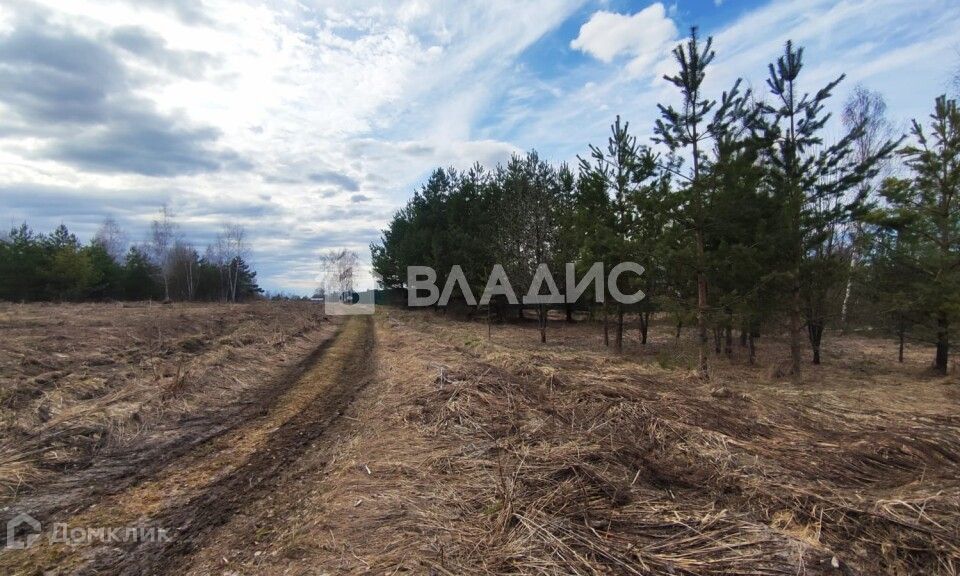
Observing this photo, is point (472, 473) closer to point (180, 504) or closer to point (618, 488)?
point (618, 488)

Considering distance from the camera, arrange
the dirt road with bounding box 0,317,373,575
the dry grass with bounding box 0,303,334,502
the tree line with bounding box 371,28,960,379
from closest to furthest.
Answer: the dirt road with bounding box 0,317,373,575 < the dry grass with bounding box 0,303,334,502 < the tree line with bounding box 371,28,960,379

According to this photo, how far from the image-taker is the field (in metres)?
3.00

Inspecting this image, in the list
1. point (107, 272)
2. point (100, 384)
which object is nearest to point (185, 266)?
point (107, 272)

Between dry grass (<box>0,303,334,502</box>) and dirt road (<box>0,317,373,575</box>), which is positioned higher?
dry grass (<box>0,303,334,502</box>)

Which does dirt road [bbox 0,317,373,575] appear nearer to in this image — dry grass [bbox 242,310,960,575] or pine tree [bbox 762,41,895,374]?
dry grass [bbox 242,310,960,575]

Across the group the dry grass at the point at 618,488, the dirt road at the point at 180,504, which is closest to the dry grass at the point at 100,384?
the dirt road at the point at 180,504

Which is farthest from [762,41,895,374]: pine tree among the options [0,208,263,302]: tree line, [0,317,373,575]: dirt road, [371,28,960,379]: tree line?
[0,208,263,302]: tree line

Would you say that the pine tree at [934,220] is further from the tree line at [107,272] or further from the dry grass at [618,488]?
the tree line at [107,272]

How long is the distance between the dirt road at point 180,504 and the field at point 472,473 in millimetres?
22

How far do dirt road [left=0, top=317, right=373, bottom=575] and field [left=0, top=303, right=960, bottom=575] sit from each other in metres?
0.02

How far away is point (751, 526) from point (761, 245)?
9518 millimetres

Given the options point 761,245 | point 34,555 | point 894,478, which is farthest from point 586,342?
point 34,555

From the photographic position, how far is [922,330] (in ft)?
40.8

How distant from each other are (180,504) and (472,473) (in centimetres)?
257
